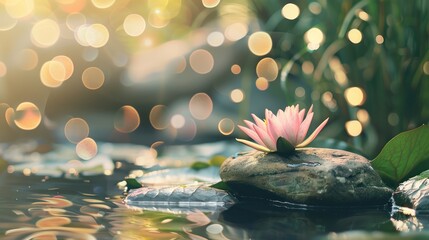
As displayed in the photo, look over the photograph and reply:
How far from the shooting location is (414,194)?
2.07 metres

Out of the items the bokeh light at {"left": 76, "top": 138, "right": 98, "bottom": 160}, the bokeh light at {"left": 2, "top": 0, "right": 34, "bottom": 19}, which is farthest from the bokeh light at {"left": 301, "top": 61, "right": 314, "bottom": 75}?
the bokeh light at {"left": 2, "top": 0, "right": 34, "bottom": 19}

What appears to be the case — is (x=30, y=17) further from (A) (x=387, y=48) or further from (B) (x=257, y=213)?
(B) (x=257, y=213)

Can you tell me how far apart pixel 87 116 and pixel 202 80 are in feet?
2.77

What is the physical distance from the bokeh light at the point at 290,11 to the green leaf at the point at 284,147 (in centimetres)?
146

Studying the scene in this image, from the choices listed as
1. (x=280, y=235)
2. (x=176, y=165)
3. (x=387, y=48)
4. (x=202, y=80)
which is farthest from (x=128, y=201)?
(x=202, y=80)

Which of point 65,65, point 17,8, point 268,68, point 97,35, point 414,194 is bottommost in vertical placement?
point 414,194

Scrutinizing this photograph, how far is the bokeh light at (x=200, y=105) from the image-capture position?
14.3ft

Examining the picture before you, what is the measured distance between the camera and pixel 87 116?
469cm

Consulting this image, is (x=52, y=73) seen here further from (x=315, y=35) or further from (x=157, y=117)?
(x=315, y=35)

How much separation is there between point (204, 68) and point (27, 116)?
1.31 m

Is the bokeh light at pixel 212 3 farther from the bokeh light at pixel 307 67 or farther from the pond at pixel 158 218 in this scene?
the pond at pixel 158 218

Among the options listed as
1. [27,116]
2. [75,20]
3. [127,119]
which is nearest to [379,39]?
[127,119]

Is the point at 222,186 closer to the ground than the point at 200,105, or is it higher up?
closer to the ground

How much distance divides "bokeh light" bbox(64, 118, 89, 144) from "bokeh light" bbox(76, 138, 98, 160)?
83 mm
